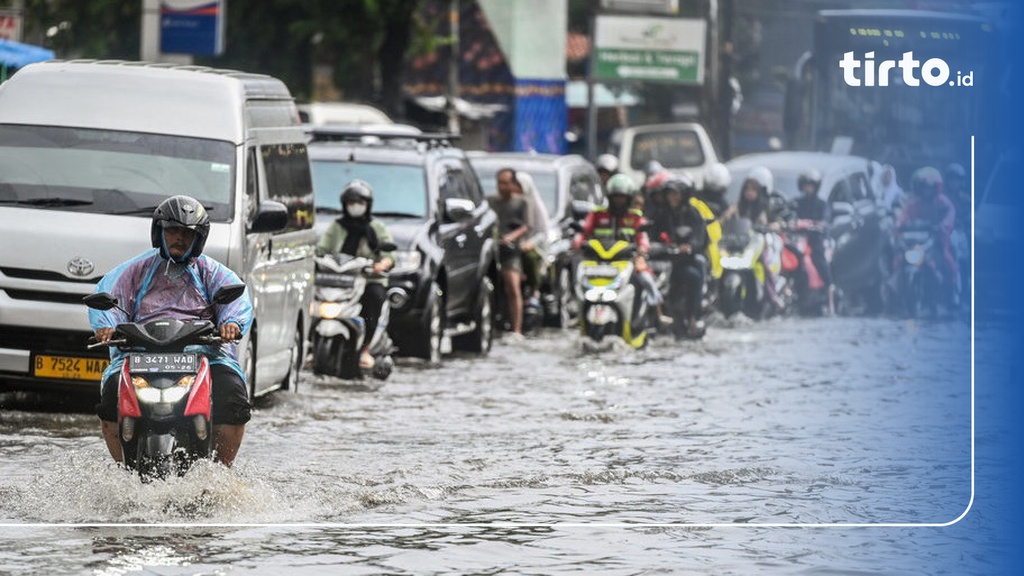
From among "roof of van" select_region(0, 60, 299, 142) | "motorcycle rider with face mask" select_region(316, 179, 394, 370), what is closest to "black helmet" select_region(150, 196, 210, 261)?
"roof of van" select_region(0, 60, 299, 142)

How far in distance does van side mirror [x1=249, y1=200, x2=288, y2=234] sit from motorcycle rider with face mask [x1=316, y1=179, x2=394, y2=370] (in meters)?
3.71

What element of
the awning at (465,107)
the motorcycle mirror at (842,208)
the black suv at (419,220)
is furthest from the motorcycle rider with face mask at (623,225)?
the awning at (465,107)

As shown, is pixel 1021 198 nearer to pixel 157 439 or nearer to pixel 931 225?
pixel 157 439

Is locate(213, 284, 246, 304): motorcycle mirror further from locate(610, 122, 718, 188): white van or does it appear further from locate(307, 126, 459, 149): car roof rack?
locate(610, 122, 718, 188): white van

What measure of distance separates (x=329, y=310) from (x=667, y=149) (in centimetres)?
2149

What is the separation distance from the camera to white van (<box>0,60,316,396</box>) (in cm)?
1380

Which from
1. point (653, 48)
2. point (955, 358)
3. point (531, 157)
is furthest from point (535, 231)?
point (653, 48)

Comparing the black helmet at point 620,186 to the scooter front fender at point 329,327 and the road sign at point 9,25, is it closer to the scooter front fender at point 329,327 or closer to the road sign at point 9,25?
the scooter front fender at point 329,327

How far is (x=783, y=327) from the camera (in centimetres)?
2633

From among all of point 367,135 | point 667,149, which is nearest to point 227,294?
point 367,135

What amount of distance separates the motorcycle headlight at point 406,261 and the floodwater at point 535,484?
0.81 meters

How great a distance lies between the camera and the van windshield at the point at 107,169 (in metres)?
14.1

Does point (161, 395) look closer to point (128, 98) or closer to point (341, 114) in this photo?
point (128, 98)

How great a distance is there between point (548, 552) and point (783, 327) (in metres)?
17.0
